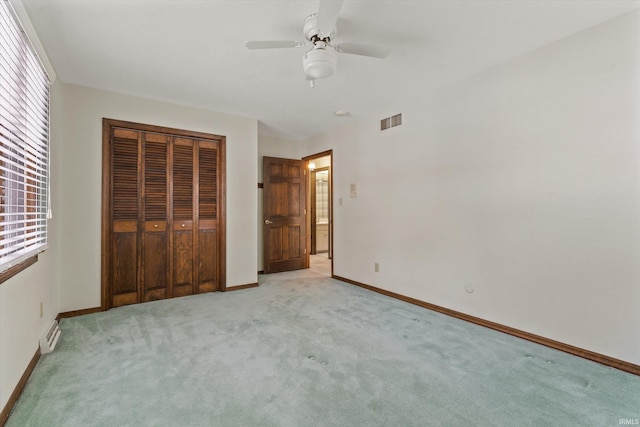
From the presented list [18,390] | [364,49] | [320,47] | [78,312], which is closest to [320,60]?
[320,47]

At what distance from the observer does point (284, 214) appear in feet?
18.9

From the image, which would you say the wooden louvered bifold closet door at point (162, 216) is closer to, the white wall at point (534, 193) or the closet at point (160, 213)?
the closet at point (160, 213)

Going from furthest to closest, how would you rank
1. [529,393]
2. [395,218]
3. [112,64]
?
[395,218]
[112,64]
[529,393]

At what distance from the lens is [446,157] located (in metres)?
3.42

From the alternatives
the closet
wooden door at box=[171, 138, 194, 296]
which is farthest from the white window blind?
wooden door at box=[171, 138, 194, 296]

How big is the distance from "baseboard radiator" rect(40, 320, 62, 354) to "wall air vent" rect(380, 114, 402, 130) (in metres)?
4.31

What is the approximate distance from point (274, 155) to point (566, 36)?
4453 mm

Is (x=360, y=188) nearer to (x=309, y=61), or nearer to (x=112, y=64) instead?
(x=309, y=61)

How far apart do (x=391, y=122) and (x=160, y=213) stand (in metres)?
3.36

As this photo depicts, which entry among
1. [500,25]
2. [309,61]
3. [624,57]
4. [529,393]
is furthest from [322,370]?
[624,57]

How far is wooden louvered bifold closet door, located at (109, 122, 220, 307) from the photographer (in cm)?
367

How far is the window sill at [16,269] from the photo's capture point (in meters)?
1.71

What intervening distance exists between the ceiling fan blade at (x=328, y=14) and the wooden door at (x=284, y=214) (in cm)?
369

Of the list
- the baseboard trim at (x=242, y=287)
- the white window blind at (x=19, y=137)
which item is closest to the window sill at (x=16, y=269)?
the white window blind at (x=19, y=137)
